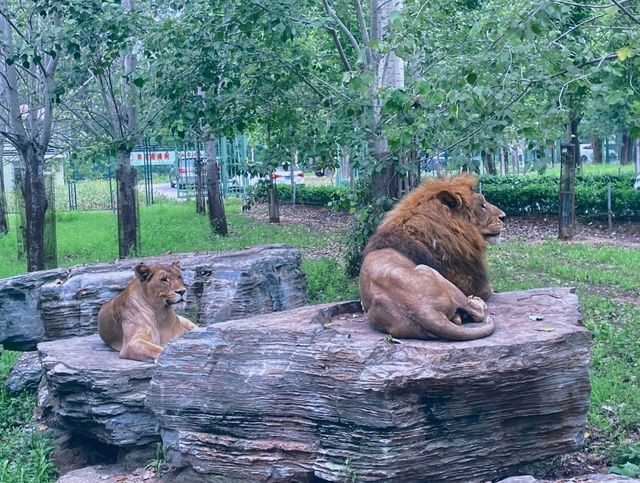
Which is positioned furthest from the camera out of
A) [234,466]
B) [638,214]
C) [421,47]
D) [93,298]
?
[638,214]

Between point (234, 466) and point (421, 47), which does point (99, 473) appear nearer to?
point (234, 466)

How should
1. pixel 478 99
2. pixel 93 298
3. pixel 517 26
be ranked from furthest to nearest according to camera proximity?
pixel 93 298 → pixel 478 99 → pixel 517 26

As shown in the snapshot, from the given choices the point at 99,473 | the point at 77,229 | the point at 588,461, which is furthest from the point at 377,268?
the point at 77,229

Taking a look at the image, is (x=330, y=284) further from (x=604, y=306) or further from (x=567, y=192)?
(x=567, y=192)

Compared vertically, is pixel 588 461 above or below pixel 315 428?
below

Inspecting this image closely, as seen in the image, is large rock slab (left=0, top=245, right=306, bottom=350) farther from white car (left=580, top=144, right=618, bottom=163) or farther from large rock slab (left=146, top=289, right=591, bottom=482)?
white car (left=580, top=144, right=618, bottom=163)

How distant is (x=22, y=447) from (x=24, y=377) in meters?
1.64

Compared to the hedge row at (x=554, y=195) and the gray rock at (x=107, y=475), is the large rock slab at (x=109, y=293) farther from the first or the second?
the hedge row at (x=554, y=195)

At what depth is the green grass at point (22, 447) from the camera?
6.29m

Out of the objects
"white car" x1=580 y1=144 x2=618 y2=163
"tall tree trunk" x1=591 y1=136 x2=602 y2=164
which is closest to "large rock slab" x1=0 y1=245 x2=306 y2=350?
"tall tree trunk" x1=591 y1=136 x2=602 y2=164

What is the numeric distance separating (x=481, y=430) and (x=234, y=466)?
56.5 inches

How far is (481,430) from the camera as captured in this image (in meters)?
4.91

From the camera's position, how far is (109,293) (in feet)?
26.6

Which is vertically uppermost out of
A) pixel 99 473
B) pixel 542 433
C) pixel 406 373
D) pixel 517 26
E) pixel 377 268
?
pixel 517 26
